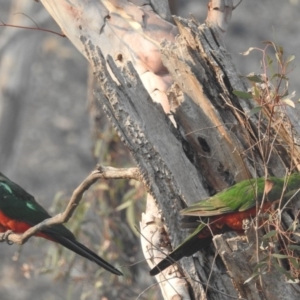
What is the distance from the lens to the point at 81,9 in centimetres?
482

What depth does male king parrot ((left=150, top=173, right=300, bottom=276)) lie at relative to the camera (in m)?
3.41

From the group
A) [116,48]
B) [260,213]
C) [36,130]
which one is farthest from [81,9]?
[36,130]

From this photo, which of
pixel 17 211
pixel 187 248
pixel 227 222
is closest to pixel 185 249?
pixel 187 248

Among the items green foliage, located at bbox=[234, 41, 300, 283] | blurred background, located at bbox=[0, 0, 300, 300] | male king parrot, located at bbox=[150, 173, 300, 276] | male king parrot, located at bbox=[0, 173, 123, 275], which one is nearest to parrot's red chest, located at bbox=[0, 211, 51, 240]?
male king parrot, located at bbox=[0, 173, 123, 275]

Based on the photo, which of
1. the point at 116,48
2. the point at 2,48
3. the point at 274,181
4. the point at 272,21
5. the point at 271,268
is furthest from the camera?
the point at 272,21

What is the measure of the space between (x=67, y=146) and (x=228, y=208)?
32.9 feet

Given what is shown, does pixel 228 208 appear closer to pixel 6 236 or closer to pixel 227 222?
pixel 227 222

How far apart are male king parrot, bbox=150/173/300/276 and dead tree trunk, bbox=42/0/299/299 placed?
8 centimetres

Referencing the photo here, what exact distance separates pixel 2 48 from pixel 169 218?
4.86 m

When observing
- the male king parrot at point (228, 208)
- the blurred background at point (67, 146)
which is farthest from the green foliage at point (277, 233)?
the blurred background at point (67, 146)

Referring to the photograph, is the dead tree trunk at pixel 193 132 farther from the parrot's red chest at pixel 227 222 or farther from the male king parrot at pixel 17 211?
the male king parrot at pixel 17 211

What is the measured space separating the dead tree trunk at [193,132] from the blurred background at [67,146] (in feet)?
7.95

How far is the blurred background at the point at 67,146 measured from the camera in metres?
7.31

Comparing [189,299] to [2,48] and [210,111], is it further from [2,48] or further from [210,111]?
[2,48]
